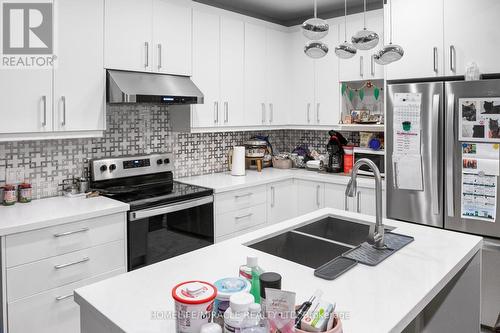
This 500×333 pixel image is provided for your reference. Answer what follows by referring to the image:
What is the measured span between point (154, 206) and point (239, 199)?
0.89 m

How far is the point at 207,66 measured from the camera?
11.0 ft

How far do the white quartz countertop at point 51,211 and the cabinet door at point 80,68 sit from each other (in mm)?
492

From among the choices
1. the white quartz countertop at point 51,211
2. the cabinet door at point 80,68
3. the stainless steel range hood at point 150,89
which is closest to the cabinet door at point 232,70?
the stainless steel range hood at point 150,89

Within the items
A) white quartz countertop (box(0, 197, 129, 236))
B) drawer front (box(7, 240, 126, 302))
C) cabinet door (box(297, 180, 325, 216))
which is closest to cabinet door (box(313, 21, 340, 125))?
cabinet door (box(297, 180, 325, 216))

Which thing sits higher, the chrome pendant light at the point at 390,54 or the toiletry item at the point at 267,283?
the chrome pendant light at the point at 390,54

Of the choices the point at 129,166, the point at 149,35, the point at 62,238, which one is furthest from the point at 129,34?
the point at 62,238

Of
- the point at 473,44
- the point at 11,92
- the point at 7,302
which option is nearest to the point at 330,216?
the point at 473,44

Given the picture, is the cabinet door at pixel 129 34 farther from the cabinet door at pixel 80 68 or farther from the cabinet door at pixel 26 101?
the cabinet door at pixel 26 101

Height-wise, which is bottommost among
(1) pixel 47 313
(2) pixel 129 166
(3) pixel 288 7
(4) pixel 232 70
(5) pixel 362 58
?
(1) pixel 47 313

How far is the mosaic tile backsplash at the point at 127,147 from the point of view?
262cm

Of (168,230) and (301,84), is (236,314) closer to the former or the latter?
(168,230)

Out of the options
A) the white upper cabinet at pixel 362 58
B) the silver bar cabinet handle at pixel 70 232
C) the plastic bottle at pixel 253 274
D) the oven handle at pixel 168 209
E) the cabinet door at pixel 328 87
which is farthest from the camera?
the cabinet door at pixel 328 87

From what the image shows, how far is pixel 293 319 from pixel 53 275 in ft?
5.61

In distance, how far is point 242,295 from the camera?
39.3 inches
